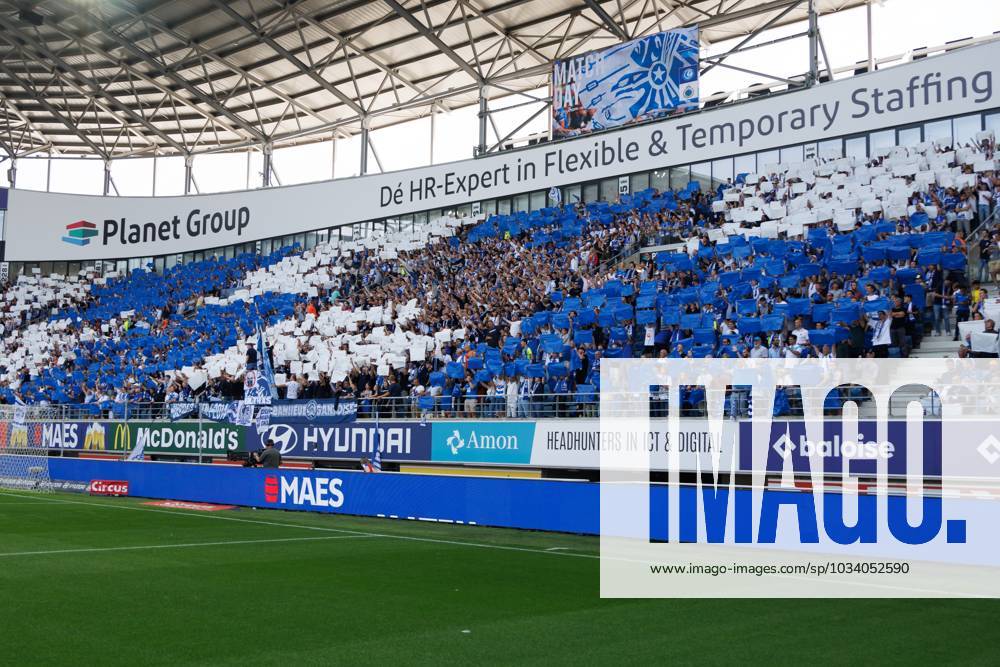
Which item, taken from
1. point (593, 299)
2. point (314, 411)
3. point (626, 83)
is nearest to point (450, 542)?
point (593, 299)

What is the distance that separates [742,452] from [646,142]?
1480cm

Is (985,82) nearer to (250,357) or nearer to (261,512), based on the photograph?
(261,512)

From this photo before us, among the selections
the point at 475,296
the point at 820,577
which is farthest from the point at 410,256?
the point at 820,577

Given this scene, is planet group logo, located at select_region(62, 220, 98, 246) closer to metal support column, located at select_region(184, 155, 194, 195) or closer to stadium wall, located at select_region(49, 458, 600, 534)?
metal support column, located at select_region(184, 155, 194, 195)

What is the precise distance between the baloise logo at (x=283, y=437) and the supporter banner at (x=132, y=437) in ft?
3.28

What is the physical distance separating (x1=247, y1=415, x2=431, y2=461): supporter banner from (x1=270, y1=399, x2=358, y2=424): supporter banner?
229 millimetres

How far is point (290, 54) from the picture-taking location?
3622 centimetres

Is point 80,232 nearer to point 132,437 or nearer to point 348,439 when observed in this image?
point 132,437

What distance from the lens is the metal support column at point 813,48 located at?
88.3 feet

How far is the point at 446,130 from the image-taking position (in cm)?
4116

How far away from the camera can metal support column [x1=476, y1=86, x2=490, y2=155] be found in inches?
1375

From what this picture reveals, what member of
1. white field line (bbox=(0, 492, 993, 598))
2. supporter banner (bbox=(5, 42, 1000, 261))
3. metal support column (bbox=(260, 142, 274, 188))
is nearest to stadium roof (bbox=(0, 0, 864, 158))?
metal support column (bbox=(260, 142, 274, 188))

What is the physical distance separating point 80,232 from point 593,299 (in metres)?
33.4

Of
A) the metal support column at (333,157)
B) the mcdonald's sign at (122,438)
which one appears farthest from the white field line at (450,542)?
the metal support column at (333,157)
